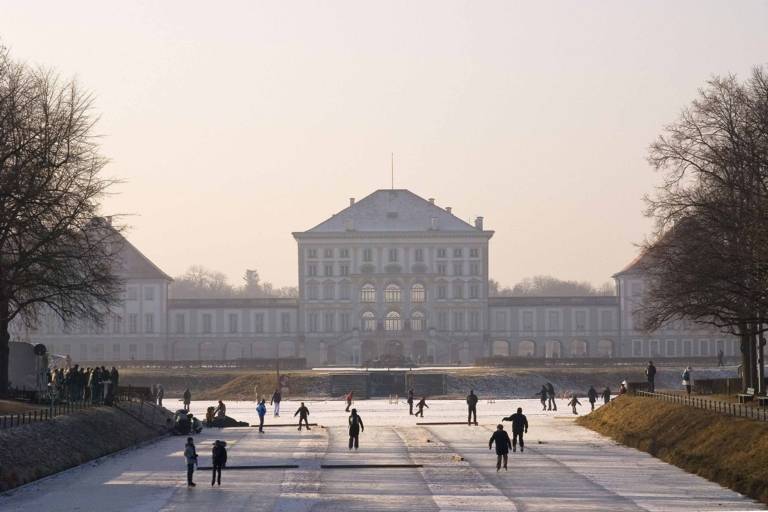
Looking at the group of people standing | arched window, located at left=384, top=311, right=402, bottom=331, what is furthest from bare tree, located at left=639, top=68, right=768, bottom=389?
arched window, located at left=384, top=311, right=402, bottom=331

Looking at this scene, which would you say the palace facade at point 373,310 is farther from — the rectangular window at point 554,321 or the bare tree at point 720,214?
the bare tree at point 720,214

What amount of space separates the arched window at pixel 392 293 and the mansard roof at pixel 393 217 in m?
5.90

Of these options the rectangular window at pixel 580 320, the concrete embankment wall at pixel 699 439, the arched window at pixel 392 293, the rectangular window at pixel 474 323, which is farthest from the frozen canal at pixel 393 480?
the rectangular window at pixel 580 320

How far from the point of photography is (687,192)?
168 ft

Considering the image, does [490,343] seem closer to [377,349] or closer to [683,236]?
[377,349]

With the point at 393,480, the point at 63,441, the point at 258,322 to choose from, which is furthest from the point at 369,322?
the point at 393,480

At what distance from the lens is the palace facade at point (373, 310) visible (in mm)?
139250

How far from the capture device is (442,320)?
140 m

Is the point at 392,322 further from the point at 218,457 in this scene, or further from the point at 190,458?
the point at 190,458

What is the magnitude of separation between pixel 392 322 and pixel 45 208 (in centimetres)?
9064

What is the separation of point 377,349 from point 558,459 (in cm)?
9309

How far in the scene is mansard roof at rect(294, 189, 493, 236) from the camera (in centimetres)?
14388

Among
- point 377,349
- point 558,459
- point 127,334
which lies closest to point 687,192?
point 558,459

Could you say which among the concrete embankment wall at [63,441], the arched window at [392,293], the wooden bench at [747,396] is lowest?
the concrete embankment wall at [63,441]
